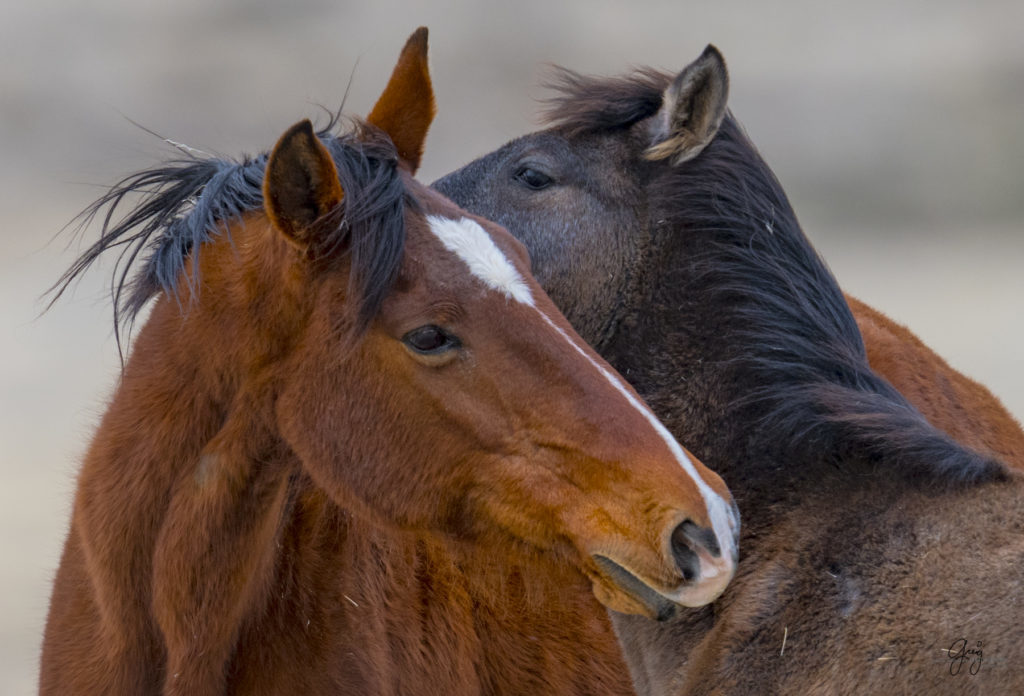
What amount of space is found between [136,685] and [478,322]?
47.4 inches

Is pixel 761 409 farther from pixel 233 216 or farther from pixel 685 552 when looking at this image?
pixel 233 216

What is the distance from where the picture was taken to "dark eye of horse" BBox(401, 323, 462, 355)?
2748 mm

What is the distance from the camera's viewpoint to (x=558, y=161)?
3.93m

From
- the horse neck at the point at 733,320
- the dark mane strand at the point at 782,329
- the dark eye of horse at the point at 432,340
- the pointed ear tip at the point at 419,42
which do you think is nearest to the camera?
the dark eye of horse at the point at 432,340

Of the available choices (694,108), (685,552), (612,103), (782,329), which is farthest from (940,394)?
(685,552)

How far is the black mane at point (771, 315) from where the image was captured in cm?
315

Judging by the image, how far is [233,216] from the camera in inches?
118

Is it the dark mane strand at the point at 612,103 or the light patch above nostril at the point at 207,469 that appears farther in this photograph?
the dark mane strand at the point at 612,103

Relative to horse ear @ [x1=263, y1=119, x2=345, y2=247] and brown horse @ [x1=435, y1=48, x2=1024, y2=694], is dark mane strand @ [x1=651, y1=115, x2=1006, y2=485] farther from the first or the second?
horse ear @ [x1=263, y1=119, x2=345, y2=247]

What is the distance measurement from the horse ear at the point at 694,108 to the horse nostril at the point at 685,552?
5.08ft

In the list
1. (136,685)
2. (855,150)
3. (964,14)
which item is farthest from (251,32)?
(136,685)

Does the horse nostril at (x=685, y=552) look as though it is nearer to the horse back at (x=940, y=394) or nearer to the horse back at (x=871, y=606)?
the horse back at (x=871, y=606)

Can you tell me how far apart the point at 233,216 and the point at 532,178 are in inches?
48.3

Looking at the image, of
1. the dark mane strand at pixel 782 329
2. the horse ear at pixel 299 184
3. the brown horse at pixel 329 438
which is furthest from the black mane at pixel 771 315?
the horse ear at pixel 299 184
